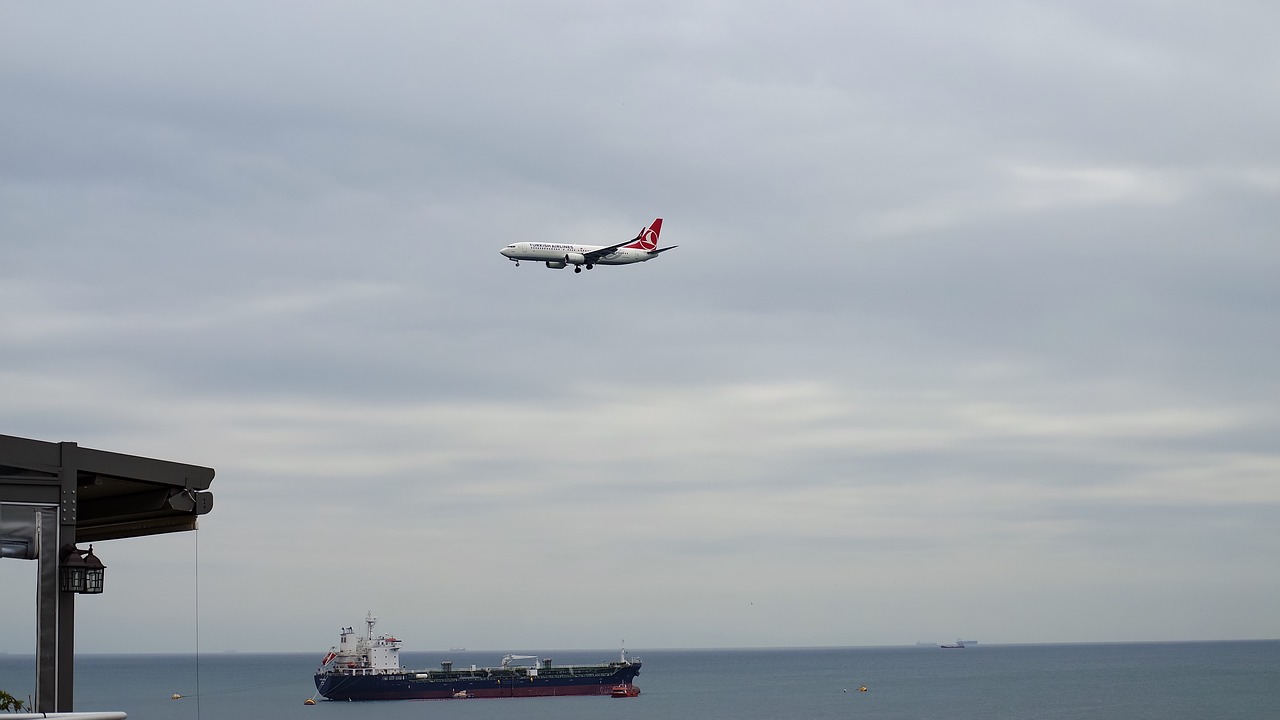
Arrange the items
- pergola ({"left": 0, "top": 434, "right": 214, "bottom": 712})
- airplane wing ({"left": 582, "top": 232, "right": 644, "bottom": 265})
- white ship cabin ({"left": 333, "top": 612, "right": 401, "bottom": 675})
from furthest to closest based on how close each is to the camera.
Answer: white ship cabin ({"left": 333, "top": 612, "right": 401, "bottom": 675}) → airplane wing ({"left": 582, "top": 232, "right": 644, "bottom": 265}) → pergola ({"left": 0, "top": 434, "right": 214, "bottom": 712})

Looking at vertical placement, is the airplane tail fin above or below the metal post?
above

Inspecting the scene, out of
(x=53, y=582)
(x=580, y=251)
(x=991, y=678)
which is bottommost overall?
(x=991, y=678)

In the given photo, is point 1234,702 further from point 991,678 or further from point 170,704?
point 170,704

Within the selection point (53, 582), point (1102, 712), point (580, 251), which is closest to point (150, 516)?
point (53, 582)

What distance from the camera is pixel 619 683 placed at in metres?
142

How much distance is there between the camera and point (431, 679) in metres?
130

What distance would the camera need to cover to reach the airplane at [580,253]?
81688 millimetres

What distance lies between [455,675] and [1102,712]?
62818 millimetres

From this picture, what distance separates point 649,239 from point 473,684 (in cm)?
6232

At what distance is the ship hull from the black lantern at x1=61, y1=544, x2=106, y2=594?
4624 inches

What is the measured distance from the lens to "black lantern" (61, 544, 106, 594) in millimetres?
11961

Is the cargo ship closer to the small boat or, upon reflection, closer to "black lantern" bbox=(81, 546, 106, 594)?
the small boat

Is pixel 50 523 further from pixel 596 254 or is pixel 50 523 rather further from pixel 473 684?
pixel 473 684

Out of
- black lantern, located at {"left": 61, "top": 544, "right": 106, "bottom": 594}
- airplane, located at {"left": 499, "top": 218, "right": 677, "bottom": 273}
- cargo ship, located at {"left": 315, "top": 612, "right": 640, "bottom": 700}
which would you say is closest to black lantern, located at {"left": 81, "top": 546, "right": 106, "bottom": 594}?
black lantern, located at {"left": 61, "top": 544, "right": 106, "bottom": 594}
